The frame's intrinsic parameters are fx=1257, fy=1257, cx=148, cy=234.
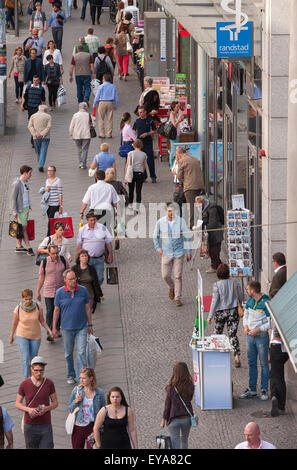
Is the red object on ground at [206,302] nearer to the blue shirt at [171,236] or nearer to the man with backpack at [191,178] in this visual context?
the blue shirt at [171,236]

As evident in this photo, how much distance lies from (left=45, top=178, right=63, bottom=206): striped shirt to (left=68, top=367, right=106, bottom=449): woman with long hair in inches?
333

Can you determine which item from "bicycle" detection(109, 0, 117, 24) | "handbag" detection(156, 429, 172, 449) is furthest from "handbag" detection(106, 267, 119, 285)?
"bicycle" detection(109, 0, 117, 24)

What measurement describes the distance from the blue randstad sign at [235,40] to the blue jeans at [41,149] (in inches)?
339

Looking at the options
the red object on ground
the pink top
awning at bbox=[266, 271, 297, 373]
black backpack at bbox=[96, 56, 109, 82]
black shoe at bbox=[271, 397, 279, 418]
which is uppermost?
black backpack at bbox=[96, 56, 109, 82]

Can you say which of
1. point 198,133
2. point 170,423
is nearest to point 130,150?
point 198,133

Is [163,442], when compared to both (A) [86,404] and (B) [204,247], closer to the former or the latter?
(A) [86,404]

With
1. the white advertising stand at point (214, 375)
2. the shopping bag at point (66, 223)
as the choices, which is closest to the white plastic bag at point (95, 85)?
the shopping bag at point (66, 223)

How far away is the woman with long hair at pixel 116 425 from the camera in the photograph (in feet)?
39.8

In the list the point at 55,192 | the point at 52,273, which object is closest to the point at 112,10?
the point at 55,192

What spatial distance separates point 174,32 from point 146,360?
16702 mm

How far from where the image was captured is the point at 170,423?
1288 centimetres

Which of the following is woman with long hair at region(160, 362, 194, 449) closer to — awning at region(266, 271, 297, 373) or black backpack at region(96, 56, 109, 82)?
awning at region(266, 271, 297, 373)

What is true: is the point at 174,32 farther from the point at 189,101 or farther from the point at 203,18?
the point at 203,18

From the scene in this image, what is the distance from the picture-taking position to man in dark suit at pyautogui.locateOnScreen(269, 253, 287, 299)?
50.7 ft
